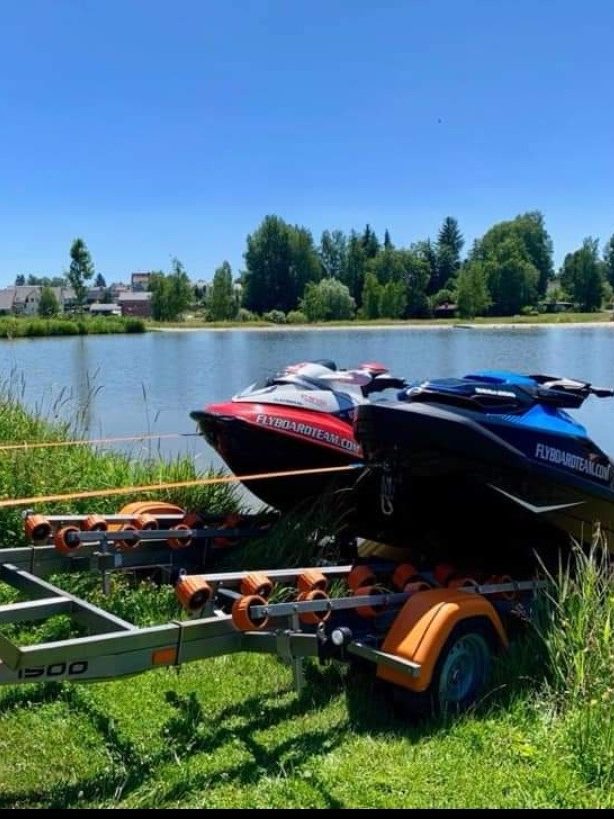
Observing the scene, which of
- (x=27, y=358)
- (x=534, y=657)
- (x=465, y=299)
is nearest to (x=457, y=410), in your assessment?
(x=534, y=657)

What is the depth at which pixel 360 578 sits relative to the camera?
186 inches

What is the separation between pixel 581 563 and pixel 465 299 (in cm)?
9383

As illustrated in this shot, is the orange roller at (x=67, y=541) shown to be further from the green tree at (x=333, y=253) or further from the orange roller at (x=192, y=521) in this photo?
the green tree at (x=333, y=253)

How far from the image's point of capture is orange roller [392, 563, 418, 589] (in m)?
4.83

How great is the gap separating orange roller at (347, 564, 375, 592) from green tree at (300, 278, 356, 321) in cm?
8904

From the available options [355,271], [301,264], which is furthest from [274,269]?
[355,271]

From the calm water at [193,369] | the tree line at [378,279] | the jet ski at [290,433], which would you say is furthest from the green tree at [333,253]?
→ the jet ski at [290,433]

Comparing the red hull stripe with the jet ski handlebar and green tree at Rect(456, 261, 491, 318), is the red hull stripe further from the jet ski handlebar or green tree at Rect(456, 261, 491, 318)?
green tree at Rect(456, 261, 491, 318)

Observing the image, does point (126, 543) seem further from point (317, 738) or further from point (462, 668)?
point (462, 668)

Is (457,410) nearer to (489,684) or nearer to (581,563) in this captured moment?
(581,563)

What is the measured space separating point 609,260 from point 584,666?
12243 centimetres

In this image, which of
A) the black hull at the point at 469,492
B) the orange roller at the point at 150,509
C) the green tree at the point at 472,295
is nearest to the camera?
the black hull at the point at 469,492

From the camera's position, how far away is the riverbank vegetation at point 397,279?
95312 mm

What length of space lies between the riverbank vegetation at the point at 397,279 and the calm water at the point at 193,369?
4789 centimetres
